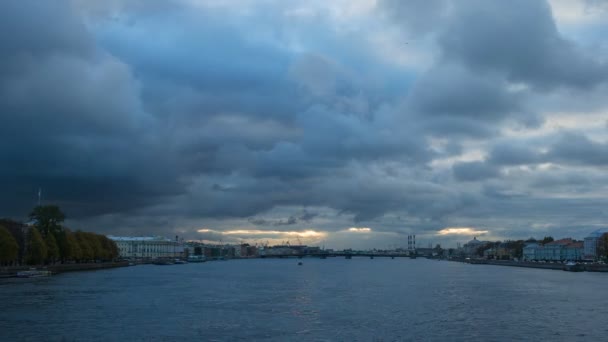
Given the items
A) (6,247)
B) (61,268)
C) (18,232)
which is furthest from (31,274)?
(18,232)

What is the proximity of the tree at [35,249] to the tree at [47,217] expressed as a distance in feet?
29.1

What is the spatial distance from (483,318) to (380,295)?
17.8 metres

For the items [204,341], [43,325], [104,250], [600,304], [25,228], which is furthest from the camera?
[104,250]

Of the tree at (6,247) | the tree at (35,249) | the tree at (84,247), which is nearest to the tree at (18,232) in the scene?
the tree at (35,249)

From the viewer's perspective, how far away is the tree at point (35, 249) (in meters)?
87.2

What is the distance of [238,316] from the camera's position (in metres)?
39.2

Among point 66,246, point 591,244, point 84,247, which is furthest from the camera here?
point 591,244

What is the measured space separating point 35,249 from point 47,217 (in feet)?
39.6

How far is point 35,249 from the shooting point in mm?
87312

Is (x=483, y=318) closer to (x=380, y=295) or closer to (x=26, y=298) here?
(x=380, y=295)

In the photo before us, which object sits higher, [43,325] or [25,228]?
[25,228]

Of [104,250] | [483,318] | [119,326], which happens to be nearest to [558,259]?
[104,250]

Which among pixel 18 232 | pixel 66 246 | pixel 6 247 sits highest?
pixel 18 232

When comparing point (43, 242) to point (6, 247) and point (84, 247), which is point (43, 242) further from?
point (84, 247)
